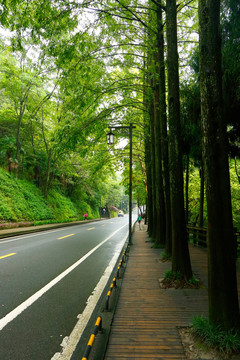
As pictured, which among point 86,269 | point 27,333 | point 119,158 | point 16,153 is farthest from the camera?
point 16,153

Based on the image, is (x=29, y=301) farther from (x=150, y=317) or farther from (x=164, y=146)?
(x=164, y=146)

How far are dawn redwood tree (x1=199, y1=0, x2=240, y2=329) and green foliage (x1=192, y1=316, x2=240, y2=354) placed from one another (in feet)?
0.32

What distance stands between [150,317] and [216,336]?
128 cm

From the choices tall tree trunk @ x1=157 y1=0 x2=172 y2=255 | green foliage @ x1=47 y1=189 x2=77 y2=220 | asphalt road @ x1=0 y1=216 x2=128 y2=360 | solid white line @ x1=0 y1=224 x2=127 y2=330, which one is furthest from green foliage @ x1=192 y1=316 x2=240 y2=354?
green foliage @ x1=47 y1=189 x2=77 y2=220

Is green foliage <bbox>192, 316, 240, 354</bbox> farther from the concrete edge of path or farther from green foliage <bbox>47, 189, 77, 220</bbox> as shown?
green foliage <bbox>47, 189, 77, 220</bbox>

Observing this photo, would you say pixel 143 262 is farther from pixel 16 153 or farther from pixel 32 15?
pixel 16 153

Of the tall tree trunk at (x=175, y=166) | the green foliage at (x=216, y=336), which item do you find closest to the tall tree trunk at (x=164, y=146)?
the tall tree trunk at (x=175, y=166)

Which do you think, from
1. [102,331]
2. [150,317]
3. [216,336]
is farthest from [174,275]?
[102,331]

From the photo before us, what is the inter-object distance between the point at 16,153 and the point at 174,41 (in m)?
24.9

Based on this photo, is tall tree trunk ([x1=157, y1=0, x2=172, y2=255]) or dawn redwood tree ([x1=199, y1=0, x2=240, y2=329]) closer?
dawn redwood tree ([x1=199, y1=0, x2=240, y2=329])

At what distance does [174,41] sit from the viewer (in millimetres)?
6535

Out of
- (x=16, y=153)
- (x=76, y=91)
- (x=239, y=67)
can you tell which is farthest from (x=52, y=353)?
(x=16, y=153)

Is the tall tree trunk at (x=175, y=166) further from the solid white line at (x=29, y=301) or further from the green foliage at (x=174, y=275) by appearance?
the solid white line at (x=29, y=301)

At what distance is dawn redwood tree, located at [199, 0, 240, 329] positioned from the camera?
341 centimetres
